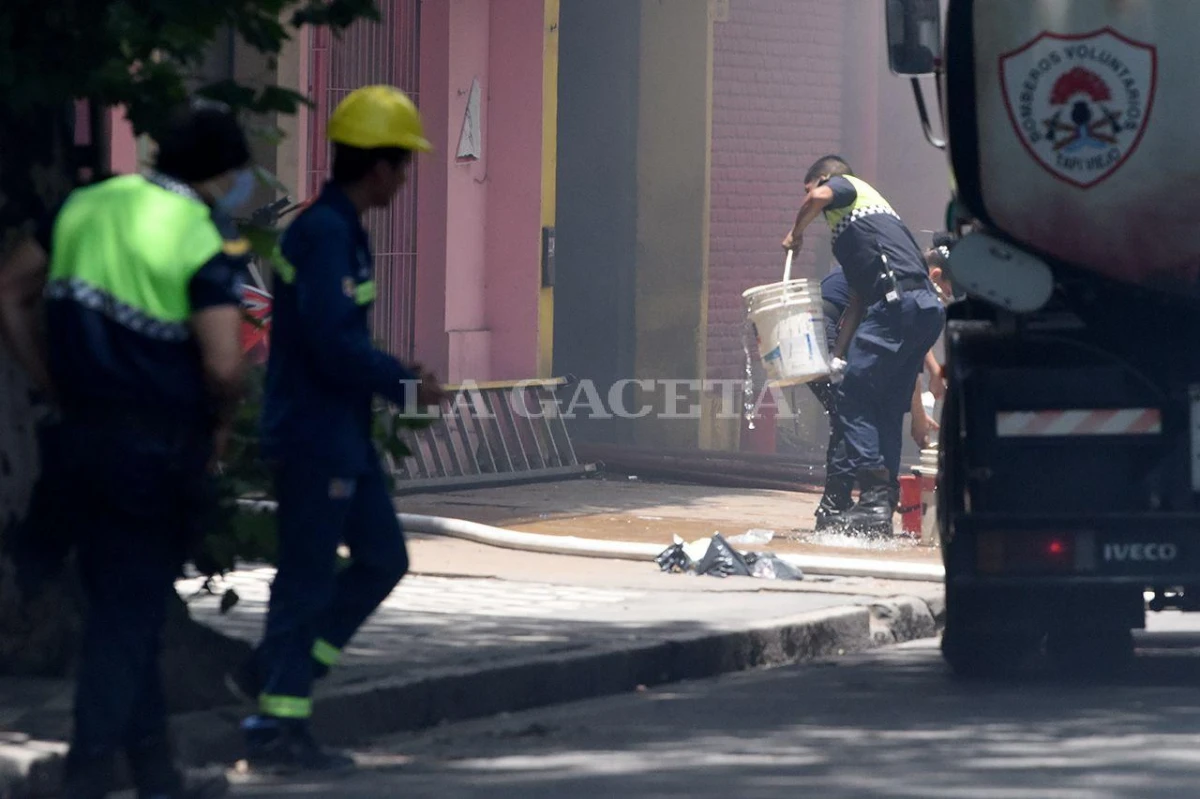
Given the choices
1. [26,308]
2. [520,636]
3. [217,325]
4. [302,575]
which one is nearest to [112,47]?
[26,308]

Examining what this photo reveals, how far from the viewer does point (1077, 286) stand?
8.45 metres

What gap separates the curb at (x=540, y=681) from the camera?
6.39 m

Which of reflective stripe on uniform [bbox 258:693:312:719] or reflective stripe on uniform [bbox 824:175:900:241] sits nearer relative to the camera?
reflective stripe on uniform [bbox 258:693:312:719]

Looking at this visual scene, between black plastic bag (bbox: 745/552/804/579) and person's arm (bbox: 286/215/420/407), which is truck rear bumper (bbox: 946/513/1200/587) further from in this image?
black plastic bag (bbox: 745/552/804/579)

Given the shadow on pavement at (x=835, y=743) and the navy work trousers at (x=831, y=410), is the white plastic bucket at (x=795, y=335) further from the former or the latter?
the shadow on pavement at (x=835, y=743)

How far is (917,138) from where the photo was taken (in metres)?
22.3

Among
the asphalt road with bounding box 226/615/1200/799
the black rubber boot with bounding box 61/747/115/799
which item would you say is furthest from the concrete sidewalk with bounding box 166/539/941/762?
the black rubber boot with bounding box 61/747/115/799

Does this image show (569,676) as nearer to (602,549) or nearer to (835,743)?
(835,743)

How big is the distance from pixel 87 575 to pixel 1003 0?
3.91 meters

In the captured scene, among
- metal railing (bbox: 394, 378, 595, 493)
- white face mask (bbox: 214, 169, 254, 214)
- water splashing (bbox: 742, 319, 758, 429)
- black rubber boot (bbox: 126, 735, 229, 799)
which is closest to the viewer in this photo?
black rubber boot (bbox: 126, 735, 229, 799)

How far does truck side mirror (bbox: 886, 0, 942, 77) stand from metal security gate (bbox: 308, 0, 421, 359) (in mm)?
5667

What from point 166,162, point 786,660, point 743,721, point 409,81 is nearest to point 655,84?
point 409,81

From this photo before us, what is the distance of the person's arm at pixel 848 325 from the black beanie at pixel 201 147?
709 centimetres

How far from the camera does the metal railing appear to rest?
14475 millimetres
